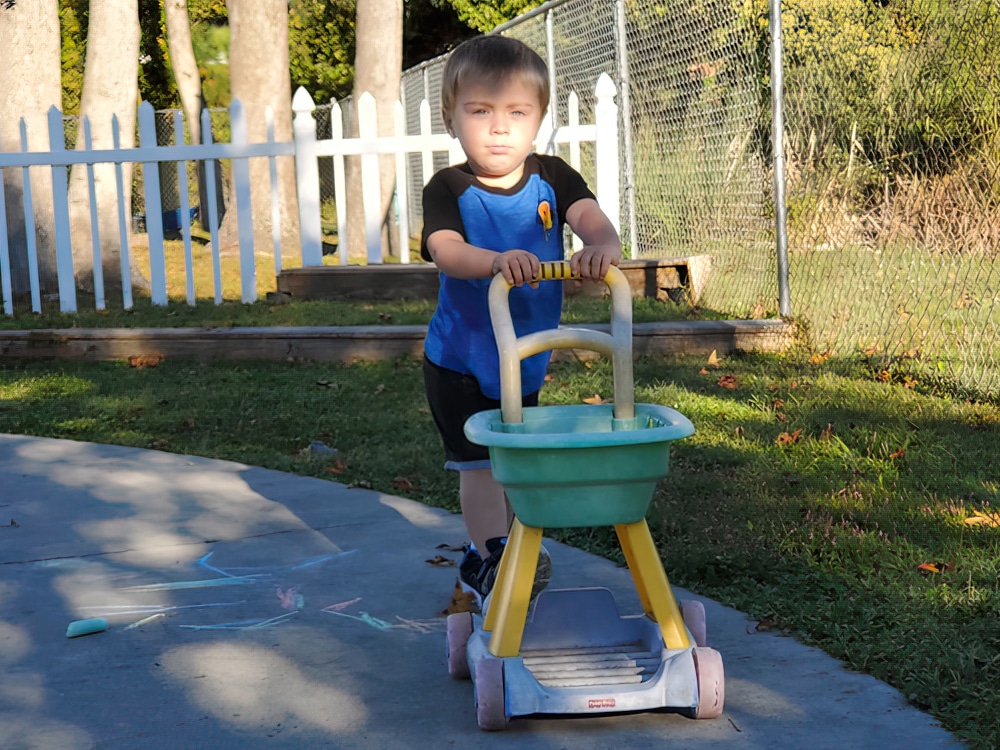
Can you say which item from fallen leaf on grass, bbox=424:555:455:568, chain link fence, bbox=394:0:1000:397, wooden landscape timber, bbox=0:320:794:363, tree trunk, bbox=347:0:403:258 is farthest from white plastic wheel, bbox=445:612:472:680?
tree trunk, bbox=347:0:403:258

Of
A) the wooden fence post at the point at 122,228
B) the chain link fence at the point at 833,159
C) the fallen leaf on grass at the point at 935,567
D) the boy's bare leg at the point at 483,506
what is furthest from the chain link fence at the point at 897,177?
the wooden fence post at the point at 122,228

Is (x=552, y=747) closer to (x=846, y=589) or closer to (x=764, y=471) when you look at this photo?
(x=846, y=589)

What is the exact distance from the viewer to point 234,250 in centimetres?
1274

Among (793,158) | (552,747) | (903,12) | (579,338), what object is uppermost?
(903,12)

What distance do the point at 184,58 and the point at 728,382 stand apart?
55.9 ft

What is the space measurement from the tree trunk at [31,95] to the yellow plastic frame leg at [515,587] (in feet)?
26.3

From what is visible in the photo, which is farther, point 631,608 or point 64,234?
point 64,234

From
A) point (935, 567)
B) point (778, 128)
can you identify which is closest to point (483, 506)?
point (935, 567)

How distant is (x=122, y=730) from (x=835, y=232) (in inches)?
214

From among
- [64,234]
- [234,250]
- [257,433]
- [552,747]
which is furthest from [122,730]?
[234,250]

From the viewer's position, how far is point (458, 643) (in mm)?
2621

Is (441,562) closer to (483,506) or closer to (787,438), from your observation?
(483,506)

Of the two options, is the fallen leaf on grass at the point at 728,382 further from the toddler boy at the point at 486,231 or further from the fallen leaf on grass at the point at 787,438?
the toddler boy at the point at 486,231

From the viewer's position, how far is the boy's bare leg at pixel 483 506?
3010 millimetres
